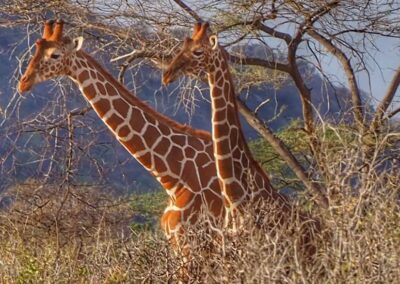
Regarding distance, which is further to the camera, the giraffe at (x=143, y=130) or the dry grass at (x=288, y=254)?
the giraffe at (x=143, y=130)

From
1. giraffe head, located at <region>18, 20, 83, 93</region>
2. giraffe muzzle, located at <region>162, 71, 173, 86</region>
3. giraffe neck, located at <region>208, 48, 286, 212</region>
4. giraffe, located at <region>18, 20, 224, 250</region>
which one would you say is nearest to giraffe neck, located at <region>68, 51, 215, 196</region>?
giraffe, located at <region>18, 20, 224, 250</region>

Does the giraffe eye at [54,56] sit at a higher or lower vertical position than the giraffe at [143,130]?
higher

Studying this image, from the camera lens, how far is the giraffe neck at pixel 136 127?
10.1 meters

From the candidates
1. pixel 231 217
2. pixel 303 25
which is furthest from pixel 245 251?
pixel 303 25

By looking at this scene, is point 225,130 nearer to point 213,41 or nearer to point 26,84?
point 213,41

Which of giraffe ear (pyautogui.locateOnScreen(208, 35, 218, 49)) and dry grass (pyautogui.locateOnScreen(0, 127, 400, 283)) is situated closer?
dry grass (pyautogui.locateOnScreen(0, 127, 400, 283))

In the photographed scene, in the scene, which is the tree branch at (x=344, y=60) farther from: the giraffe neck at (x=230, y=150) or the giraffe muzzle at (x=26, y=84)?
the giraffe muzzle at (x=26, y=84)

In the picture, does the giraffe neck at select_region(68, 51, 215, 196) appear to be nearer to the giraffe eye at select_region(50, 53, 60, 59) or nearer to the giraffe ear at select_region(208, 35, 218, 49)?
the giraffe eye at select_region(50, 53, 60, 59)

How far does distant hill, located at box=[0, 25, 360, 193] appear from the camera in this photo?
516 inches

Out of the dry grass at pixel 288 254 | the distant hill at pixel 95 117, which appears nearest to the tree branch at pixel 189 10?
the distant hill at pixel 95 117

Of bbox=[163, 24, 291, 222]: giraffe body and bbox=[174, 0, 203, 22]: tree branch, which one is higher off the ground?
bbox=[174, 0, 203, 22]: tree branch

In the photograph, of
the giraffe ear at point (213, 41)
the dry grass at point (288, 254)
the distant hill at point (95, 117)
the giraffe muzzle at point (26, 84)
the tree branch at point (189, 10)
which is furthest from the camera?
the tree branch at point (189, 10)

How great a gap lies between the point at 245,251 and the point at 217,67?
3137 millimetres

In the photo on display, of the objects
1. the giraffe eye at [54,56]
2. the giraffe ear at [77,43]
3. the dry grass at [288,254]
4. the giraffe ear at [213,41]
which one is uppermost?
the giraffe ear at [213,41]
